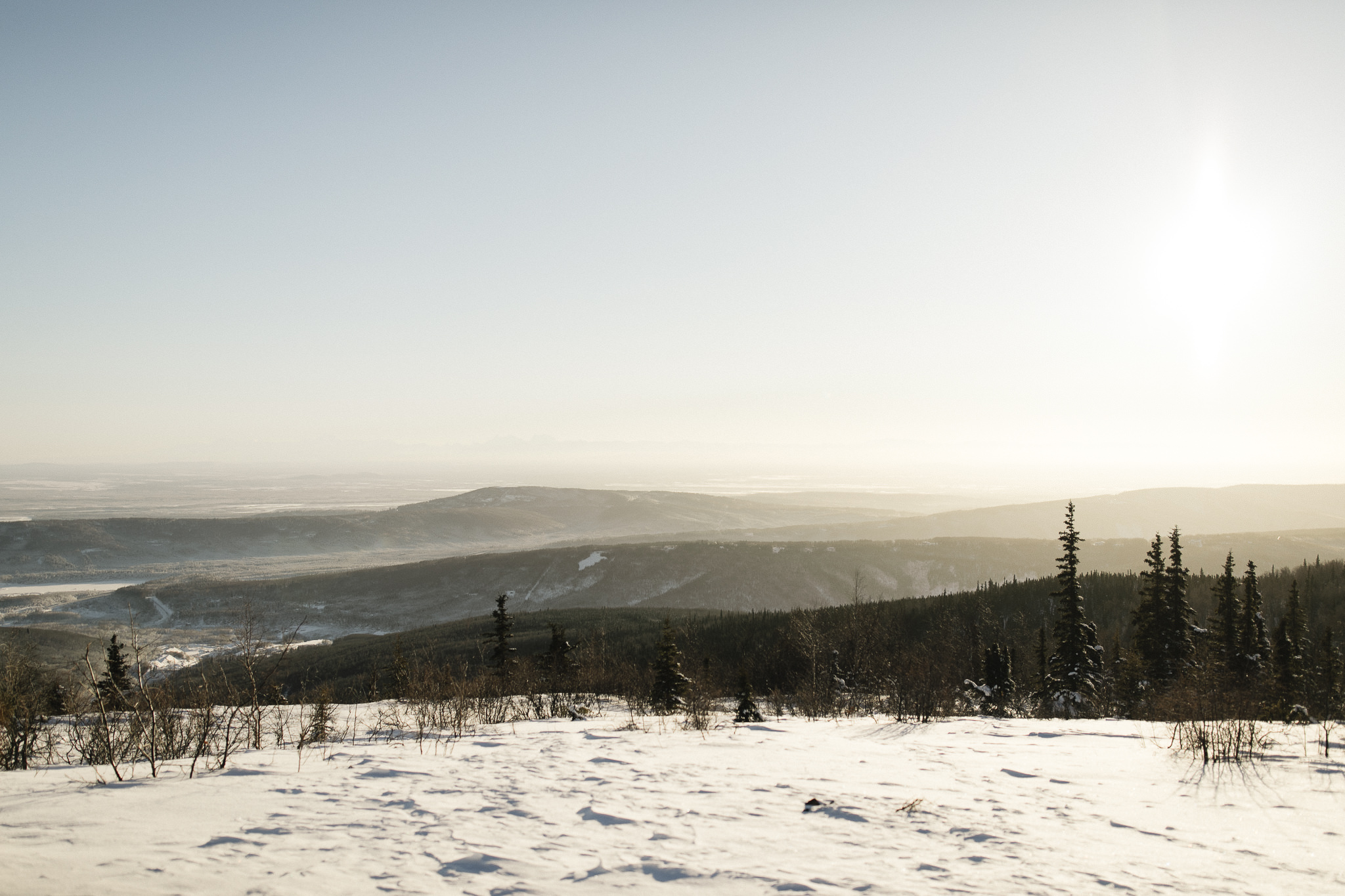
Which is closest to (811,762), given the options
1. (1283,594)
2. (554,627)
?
(554,627)

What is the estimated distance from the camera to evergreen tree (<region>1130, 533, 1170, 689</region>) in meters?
31.0

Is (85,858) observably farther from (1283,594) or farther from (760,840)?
(1283,594)

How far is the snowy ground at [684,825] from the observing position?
5062mm

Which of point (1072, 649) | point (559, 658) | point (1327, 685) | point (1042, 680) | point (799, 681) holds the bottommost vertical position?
point (799, 681)

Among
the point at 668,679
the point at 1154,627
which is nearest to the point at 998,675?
the point at 1154,627

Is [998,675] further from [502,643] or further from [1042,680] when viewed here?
[502,643]

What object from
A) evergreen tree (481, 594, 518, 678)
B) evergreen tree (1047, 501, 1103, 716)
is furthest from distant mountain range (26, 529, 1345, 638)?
evergreen tree (481, 594, 518, 678)

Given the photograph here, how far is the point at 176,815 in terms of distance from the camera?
6.33m

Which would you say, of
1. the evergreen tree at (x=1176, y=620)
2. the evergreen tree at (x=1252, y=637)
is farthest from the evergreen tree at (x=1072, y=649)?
the evergreen tree at (x=1252, y=637)

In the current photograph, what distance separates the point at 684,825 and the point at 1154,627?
3561cm

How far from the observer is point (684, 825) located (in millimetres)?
6613

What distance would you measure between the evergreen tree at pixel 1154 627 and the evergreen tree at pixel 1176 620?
10cm

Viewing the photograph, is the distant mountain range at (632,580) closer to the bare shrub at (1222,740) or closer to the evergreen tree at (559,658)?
the evergreen tree at (559,658)

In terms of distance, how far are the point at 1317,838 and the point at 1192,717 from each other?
6048 mm
